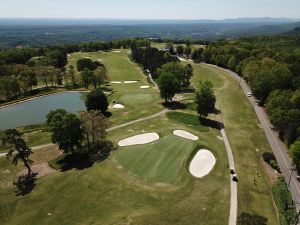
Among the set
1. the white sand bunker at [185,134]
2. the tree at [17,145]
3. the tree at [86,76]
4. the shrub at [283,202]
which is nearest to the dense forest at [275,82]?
the shrub at [283,202]

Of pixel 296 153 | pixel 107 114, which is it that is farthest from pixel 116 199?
pixel 107 114

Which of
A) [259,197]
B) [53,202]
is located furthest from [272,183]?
[53,202]

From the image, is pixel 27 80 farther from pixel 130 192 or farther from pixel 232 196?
pixel 232 196

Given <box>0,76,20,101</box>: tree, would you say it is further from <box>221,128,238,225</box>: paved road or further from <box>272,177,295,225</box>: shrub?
<box>272,177,295,225</box>: shrub

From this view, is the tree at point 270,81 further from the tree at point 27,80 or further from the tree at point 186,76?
the tree at point 27,80

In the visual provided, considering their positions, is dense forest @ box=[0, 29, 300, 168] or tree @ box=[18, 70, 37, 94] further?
tree @ box=[18, 70, 37, 94]

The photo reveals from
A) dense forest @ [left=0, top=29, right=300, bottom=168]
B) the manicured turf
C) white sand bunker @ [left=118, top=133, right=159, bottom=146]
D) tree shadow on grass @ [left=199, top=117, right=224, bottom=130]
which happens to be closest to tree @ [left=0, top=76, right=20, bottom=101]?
dense forest @ [left=0, top=29, right=300, bottom=168]
